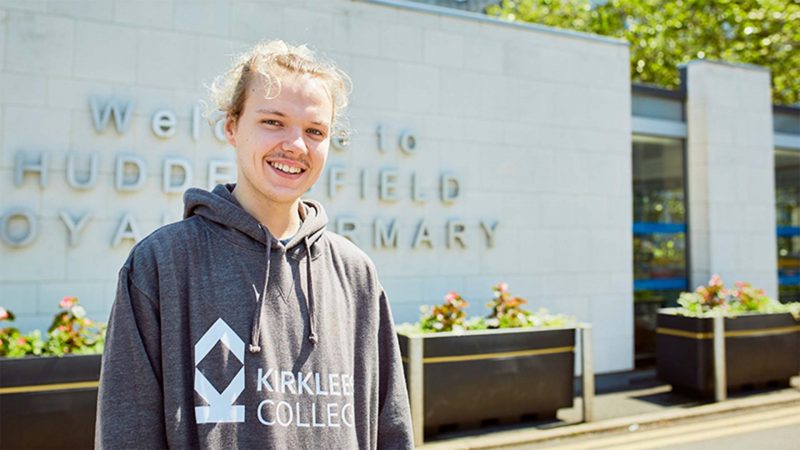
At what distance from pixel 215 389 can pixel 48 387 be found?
3.64 meters

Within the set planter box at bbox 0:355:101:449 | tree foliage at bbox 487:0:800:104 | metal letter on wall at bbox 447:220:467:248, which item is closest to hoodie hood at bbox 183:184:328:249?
planter box at bbox 0:355:101:449

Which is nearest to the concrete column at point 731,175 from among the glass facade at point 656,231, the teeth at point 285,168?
the glass facade at point 656,231

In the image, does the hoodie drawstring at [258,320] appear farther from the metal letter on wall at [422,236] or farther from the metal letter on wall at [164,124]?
the metal letter on wall at [422,236]

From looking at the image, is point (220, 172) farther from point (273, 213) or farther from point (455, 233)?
point (273, 213)

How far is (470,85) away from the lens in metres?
7.64

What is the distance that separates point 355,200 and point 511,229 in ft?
7.17

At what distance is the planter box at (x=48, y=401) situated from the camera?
425 cm

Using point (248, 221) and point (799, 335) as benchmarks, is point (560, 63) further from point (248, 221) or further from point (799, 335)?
point (248, 221)

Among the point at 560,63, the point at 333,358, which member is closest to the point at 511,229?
the point at 560,63

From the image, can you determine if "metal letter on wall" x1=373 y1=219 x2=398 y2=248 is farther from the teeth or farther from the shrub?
the teeth

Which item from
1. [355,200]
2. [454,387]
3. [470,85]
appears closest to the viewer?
[454,387]

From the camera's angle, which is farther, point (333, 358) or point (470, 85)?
point (470, 85)

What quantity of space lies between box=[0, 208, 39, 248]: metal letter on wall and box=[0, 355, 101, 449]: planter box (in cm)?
151

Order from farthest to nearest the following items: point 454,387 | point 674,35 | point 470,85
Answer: point 674,35 → point 470,85 → point 454,387
